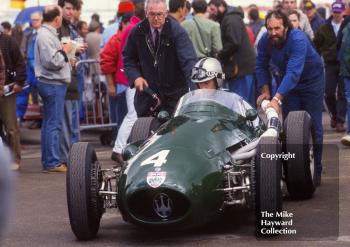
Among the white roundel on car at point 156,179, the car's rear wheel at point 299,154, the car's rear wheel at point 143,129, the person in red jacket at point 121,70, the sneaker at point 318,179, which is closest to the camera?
the white roundel on car at point 156,179

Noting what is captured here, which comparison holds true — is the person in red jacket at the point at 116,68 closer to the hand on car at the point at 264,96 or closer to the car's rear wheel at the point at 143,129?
the hand on car at the point at 264,96

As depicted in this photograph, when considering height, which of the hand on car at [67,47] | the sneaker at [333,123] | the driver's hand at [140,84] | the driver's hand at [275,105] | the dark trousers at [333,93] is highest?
the hand on car at [67,47]

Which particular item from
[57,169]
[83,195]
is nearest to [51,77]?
[57,169]

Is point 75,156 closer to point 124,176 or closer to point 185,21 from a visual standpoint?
point 124,176

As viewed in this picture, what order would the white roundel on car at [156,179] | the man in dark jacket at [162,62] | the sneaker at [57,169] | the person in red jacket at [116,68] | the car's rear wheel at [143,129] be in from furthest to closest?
the person in red jacket at [116,68], the sneaker at [57,169], the man in dark jacket at [162,62], the car's rear wheel at [143,129], the white roundel on car at [156,179]

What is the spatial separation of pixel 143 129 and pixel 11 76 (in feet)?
12.4

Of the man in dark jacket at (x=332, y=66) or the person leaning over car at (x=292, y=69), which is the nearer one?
the person leaning over car at (x=292, y=69)

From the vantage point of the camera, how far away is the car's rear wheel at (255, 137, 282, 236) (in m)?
6.63

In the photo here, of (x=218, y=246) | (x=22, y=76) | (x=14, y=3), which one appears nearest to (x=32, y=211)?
(x=218, y=246)

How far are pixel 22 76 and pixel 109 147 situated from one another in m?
3.06

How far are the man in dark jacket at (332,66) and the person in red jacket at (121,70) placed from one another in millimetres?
3970

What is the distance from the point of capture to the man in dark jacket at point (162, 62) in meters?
9.48

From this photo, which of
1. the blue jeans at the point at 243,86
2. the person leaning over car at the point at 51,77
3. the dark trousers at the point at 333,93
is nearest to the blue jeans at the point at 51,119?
the person leaning over car at the point at 51,77

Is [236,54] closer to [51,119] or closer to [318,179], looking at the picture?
[51,119]
